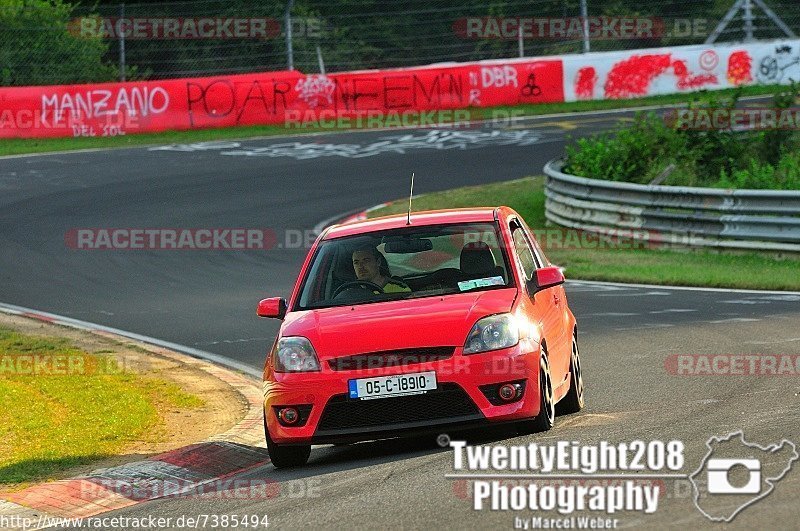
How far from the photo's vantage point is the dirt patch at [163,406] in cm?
1001

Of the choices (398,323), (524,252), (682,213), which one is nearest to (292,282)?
(682,213)

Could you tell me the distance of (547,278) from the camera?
30.7 ft

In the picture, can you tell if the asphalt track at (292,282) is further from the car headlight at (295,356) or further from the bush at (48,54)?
the bush at (48,54)

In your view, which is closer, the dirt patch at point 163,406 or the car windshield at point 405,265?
the car windshield at point 405,265

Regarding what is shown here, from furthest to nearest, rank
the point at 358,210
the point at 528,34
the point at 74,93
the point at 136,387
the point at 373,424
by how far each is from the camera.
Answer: the point at 528,34, the point at 74,93, the point at 358,210, the point at 136,387, the point at 373,424

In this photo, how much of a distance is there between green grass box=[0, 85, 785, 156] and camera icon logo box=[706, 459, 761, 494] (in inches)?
1063

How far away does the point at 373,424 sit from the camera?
8.55m

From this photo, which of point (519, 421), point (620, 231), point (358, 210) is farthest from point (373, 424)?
point (358, 210)

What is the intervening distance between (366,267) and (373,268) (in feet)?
0.15

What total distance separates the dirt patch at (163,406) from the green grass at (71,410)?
95 millimetres

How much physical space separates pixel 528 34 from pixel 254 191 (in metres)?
12.7

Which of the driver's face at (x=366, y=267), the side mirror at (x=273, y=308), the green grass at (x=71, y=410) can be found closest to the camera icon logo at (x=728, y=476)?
the driver's face at (x=366, y=267)

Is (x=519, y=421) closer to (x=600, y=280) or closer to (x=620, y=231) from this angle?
(x=600, y=280)

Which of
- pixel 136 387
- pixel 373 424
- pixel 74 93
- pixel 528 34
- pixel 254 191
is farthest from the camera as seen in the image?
pixel 528 34
